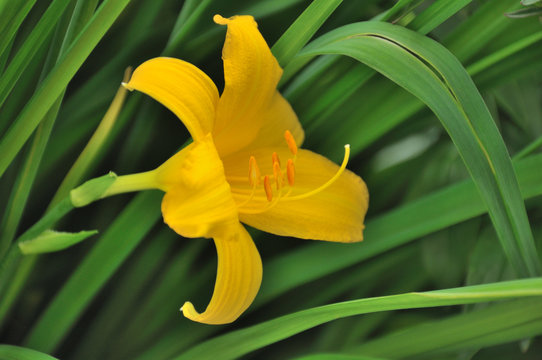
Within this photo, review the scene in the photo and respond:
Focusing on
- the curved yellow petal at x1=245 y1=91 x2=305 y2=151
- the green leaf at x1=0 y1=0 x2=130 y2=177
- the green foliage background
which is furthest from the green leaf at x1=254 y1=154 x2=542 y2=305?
the green leaf at x1=0 y1=0 x2=130 y2=177

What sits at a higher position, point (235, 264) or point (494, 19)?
point (494, 19)

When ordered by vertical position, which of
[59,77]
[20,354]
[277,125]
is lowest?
[20,354]

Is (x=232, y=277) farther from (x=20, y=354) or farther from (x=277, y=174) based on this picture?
(x=20, y=354)

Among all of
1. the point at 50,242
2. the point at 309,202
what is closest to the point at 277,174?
the point at 309,202

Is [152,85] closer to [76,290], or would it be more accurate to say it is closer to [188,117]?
[188,117]

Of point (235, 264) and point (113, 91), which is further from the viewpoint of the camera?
point (113, 91)

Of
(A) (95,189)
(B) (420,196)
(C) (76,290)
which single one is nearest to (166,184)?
(A) (95,189)

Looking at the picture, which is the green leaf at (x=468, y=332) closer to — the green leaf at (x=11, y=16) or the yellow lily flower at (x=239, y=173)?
the yellow lily flower at (x=239, y=173)
